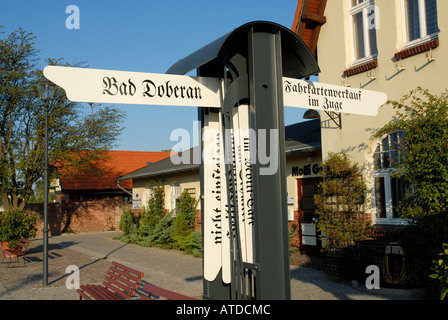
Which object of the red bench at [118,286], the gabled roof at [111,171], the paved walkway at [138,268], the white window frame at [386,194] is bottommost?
the paved walkway at [138,268]

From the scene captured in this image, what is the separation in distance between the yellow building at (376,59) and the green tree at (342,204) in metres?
0.24

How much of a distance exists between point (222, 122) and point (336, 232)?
6.36 m

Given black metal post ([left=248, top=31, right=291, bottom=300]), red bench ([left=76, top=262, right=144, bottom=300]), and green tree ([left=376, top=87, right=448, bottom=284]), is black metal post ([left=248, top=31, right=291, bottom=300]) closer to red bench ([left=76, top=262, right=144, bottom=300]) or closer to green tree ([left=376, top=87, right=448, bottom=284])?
red bench ([left=76, top=262, right=144, bottom=300])

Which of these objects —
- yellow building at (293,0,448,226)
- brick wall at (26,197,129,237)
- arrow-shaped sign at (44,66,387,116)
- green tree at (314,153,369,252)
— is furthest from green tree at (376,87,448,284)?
brick wall at (26,197,129,237)

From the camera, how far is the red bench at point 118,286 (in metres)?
6.26

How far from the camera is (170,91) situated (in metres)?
3.48

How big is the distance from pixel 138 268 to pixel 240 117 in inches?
365

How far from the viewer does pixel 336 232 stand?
9.21 metres

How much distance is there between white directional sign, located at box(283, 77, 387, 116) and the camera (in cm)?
368

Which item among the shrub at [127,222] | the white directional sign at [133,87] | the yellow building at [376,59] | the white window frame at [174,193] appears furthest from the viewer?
the shrub at [127,222]

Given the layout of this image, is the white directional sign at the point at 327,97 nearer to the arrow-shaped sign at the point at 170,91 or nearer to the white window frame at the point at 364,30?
the arrow-shaped sign at the point at 170,91

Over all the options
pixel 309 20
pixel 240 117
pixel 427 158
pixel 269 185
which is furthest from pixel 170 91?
pixel 309 20

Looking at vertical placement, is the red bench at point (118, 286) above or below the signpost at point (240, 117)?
below

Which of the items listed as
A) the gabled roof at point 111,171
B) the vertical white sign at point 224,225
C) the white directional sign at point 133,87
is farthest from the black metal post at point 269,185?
the gabled roof at point 111,171
